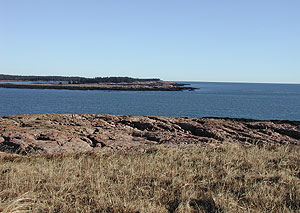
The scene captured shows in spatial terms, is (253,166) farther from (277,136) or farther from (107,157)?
(277,136)

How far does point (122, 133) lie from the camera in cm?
1049

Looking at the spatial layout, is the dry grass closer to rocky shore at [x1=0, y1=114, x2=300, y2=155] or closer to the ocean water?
rocky shore at [x1=0, y1=114, x2=300, y2=155]

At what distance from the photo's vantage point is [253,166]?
7059 millimetres

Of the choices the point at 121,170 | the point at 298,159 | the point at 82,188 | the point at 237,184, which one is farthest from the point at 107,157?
the point at 298,159

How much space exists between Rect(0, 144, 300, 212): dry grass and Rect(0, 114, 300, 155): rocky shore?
3.57 feet

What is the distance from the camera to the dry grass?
464 cm

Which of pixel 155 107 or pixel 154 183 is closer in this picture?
pixel 154 183

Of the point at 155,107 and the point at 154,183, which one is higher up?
the point at 154,183

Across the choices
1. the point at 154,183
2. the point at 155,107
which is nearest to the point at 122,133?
the point at 154,183

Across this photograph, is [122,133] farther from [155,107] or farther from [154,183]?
[155,107]

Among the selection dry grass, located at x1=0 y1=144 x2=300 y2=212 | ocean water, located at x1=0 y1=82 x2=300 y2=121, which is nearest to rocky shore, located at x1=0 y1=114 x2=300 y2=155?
dry grass, located at x1=0 y1=144 x2=300 y2=212

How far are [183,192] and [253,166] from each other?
2736 millimetres

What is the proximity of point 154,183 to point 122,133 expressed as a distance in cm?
503

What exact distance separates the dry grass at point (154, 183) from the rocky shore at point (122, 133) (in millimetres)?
1088
